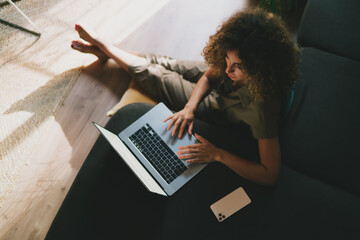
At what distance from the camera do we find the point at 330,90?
1.25 meters

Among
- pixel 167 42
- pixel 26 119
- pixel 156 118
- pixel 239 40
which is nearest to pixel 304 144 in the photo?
pixel 239 40

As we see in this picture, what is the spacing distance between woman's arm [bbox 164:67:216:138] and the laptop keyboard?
3.7 inches

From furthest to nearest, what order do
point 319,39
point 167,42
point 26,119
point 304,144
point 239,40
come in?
point 167,42, point 26,119, point 319,39, point 304,144, point 239,40

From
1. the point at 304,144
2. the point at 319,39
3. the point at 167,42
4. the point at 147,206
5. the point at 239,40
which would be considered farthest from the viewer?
the point at 167,42

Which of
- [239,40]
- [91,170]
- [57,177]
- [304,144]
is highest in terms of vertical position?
[239,40]

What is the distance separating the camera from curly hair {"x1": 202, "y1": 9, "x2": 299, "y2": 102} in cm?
89

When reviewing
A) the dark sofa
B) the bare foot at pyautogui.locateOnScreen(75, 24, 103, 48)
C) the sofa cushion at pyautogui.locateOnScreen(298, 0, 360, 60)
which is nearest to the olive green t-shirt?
the dark sofa

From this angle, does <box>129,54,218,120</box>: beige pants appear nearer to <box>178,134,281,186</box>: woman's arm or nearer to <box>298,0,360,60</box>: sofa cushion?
<box>178,134,281,186</box>: woman's arm

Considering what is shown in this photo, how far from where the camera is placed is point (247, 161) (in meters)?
1.05

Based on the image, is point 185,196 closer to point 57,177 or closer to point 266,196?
point 266,196

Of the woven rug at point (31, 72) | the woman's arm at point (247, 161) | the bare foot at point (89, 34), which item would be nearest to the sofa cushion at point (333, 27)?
the woman's arm at point (247, 161)

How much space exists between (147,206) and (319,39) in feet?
4.77

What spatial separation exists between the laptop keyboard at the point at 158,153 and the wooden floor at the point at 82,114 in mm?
594

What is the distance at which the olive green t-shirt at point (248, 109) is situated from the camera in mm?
942
